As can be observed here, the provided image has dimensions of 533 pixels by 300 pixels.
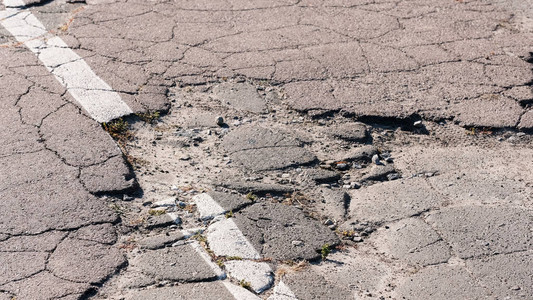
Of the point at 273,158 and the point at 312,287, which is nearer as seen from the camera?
the point at 312,287

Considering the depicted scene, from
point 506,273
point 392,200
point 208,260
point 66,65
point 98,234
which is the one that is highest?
point 66,65

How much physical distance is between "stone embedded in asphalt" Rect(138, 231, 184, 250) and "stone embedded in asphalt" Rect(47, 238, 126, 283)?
14cm

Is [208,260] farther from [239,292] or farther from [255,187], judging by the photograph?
[255,187]

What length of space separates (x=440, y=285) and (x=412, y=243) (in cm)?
34

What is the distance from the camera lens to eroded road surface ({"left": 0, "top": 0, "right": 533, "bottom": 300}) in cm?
330

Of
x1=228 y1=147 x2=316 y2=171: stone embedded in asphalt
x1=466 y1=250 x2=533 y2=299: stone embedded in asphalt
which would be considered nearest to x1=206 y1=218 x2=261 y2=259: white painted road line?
x1=228 y1=147 x2=316 y2=171: stone embedded in asphalt

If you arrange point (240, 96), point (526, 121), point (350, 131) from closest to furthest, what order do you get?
point (350, 131), point (526, 121), point (240, 96)

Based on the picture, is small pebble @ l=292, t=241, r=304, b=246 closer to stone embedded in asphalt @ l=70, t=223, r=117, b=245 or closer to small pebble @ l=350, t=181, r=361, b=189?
small pebble @ l=350, t=181, r=361, b=189

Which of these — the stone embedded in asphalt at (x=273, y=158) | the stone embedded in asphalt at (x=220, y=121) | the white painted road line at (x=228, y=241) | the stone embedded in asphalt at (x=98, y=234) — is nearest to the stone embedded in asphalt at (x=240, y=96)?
the stone embedded in asphalt at (x=220, y=121)

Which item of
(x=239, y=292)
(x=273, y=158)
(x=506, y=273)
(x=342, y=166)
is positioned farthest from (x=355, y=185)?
(x=239, y=292)

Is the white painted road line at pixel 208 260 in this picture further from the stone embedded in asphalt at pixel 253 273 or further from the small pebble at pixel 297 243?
the small pebble at pixel 297 243

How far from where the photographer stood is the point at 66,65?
5.17m

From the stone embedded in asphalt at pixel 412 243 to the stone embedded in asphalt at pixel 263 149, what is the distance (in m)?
0.78

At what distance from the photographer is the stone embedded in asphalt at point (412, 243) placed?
343 cm
